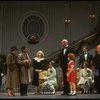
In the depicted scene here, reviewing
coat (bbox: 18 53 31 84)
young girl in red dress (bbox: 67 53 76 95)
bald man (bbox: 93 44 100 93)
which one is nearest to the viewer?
young girl in red dress (bbox: 67 53 76 95)

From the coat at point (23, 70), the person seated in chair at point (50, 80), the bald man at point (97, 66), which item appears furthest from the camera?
the person seated in chair at point (50, 80)

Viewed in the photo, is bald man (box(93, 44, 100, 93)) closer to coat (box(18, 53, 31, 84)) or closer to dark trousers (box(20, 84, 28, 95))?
coat (box(18, 53, 31, 84))

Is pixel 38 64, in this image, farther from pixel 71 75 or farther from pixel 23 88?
pixel 71 75

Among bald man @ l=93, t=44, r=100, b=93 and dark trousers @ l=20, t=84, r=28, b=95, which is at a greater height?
bald man @ l=93, t=44, r=100, b=93

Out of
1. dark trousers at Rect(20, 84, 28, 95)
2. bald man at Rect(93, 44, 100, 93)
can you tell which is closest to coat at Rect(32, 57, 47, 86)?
dark trousers at Rect(20, 84, 28, 95)

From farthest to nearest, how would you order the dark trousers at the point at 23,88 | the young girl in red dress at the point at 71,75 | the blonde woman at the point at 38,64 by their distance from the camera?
the blonde woman at the point at 38,64
the dark trousers at the point at 23,88
the young girl in red dress at the point at 71,75

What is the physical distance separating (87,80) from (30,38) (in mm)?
6894

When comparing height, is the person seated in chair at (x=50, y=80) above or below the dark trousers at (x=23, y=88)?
above

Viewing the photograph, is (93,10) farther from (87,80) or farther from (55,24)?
(87,80)

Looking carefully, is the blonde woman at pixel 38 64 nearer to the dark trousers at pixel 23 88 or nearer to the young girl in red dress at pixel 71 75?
the dark trousers at pixel 23 88

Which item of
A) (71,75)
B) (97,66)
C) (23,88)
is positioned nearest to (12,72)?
(23,88)

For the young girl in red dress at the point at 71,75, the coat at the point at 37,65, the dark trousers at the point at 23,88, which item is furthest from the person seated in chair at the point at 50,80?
the young girl in red dress at the point at 71,75

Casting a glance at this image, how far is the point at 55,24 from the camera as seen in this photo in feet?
77.1

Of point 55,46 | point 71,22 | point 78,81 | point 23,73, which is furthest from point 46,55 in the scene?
point 23,73
